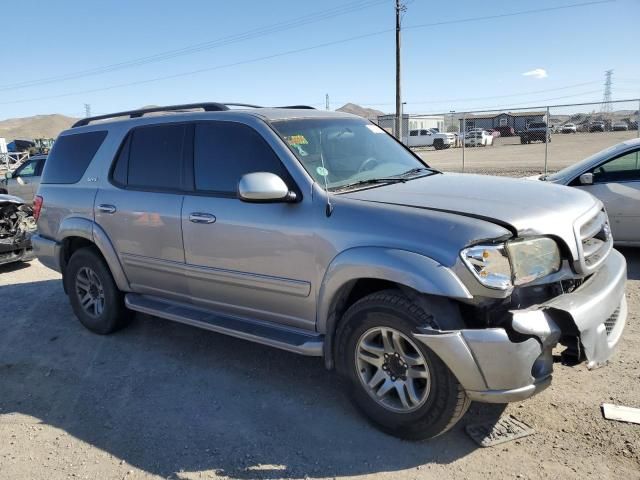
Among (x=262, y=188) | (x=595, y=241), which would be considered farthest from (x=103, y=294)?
(x=595, y=241)

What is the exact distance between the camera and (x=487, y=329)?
9.16 feet

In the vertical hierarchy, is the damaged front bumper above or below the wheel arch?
below

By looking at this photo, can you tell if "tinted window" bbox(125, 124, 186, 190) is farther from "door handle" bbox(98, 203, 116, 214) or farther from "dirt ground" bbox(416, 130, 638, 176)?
"dirt ground" bbox(416, 130, 638, 176)

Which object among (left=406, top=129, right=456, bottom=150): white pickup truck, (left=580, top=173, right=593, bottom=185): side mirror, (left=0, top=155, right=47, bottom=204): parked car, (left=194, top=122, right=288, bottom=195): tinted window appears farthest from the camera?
(left=406, top=129, right=456, bottom=150): white pickup truck

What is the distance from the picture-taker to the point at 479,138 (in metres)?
39.4

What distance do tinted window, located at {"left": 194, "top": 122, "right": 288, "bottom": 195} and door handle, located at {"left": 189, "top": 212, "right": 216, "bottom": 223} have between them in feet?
0.68

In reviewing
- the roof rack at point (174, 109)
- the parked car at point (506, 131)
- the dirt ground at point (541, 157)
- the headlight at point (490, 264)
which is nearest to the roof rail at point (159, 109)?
the roof rack at point (174, 109)

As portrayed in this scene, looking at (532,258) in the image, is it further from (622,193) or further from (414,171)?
(622,193)

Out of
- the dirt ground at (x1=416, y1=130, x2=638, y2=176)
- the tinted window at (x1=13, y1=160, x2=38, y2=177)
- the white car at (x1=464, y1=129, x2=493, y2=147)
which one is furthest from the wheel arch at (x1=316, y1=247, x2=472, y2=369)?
the white car at (x1=464, y1=129, x2=493, y2=147)

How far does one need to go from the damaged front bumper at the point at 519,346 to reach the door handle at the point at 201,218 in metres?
1.86

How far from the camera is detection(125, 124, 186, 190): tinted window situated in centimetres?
443

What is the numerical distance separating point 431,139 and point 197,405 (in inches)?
1687

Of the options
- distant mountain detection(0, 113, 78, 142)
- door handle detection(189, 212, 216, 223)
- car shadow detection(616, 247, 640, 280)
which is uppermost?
distant mountain detection(0, 113, 78, 142)

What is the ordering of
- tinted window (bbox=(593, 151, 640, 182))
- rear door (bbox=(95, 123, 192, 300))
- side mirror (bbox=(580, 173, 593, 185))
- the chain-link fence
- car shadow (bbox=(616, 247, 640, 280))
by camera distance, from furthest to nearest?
the chain-link fence, side mirror (bbox=(580, 173, 593, 185)), tinted window (bbox=(593, 151, 640, 182)), car shadow (bbox=(616, 247, 640, 280)), rear door (bbox=(95, 123, 192, 300))
